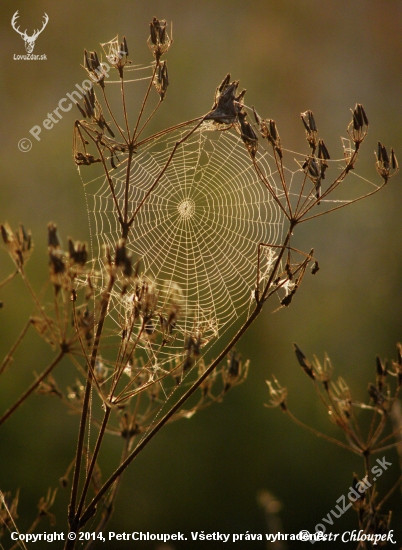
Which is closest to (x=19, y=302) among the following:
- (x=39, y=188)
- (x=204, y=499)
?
(x=39, y=188)

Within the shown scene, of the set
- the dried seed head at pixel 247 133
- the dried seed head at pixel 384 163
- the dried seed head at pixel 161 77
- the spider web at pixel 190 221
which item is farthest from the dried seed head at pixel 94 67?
the dried seed head at pixel 384 163

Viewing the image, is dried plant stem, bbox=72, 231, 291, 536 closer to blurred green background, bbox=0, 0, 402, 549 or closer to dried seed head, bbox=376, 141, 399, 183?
dried seed head, bbox=376, 141, 399, 183

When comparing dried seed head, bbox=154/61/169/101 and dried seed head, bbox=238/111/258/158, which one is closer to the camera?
dried seed head, bbox=238/111/258/158

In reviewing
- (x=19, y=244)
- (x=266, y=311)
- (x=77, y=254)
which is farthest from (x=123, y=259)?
(x=266, y=311)

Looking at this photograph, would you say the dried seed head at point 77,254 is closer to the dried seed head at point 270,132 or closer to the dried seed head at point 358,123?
the dried seed head at point 270,132

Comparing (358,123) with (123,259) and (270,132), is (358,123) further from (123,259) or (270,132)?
(123,259)

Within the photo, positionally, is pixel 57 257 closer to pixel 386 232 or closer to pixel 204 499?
pixel 204 499

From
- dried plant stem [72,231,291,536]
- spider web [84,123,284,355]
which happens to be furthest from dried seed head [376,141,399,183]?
dried plant stem [72,231,291,536]

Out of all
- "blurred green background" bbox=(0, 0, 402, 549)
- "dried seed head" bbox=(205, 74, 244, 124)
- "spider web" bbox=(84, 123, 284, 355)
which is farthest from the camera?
"blurred green background" bbox=(0, 0, 402, 549)

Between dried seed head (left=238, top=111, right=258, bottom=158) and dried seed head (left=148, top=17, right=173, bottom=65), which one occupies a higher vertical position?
dried seed head (left=148, top=17, right=173, bottom=65)

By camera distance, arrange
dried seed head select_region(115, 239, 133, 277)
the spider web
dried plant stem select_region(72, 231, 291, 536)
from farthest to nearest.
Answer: the spider web → dried plant stem select_region(72, 231, 291, 536) → dried seed head select_region(115, 239, 133, 277)
